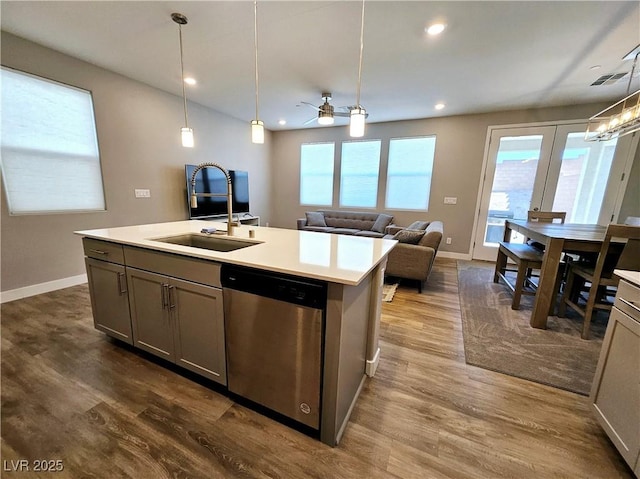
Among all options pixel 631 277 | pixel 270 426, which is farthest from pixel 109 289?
pixel 631 277

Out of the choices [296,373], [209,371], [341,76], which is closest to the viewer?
[296,373]

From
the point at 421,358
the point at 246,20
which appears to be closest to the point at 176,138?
the point at 246,20

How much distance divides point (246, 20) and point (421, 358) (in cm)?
329

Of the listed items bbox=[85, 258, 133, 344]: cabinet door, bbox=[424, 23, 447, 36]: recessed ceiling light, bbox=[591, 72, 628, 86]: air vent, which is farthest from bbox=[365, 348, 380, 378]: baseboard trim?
bbox=[591, 72, 628, 86]: air vent

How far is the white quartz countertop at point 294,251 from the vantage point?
45.7 inches

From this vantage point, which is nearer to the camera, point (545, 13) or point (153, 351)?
point (153, 351)

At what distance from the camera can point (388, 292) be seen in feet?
10.6

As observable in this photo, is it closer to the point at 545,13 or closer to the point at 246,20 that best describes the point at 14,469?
the point at 246,20

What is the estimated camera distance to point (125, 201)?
3619 mm

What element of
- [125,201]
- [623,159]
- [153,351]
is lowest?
[153,351]

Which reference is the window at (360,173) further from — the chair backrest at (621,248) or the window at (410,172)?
the chair backrest at (621,248)

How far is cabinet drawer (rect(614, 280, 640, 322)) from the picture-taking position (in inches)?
44.9

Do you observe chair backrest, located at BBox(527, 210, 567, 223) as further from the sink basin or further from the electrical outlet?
the electrical outlet

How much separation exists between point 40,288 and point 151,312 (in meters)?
2.48
